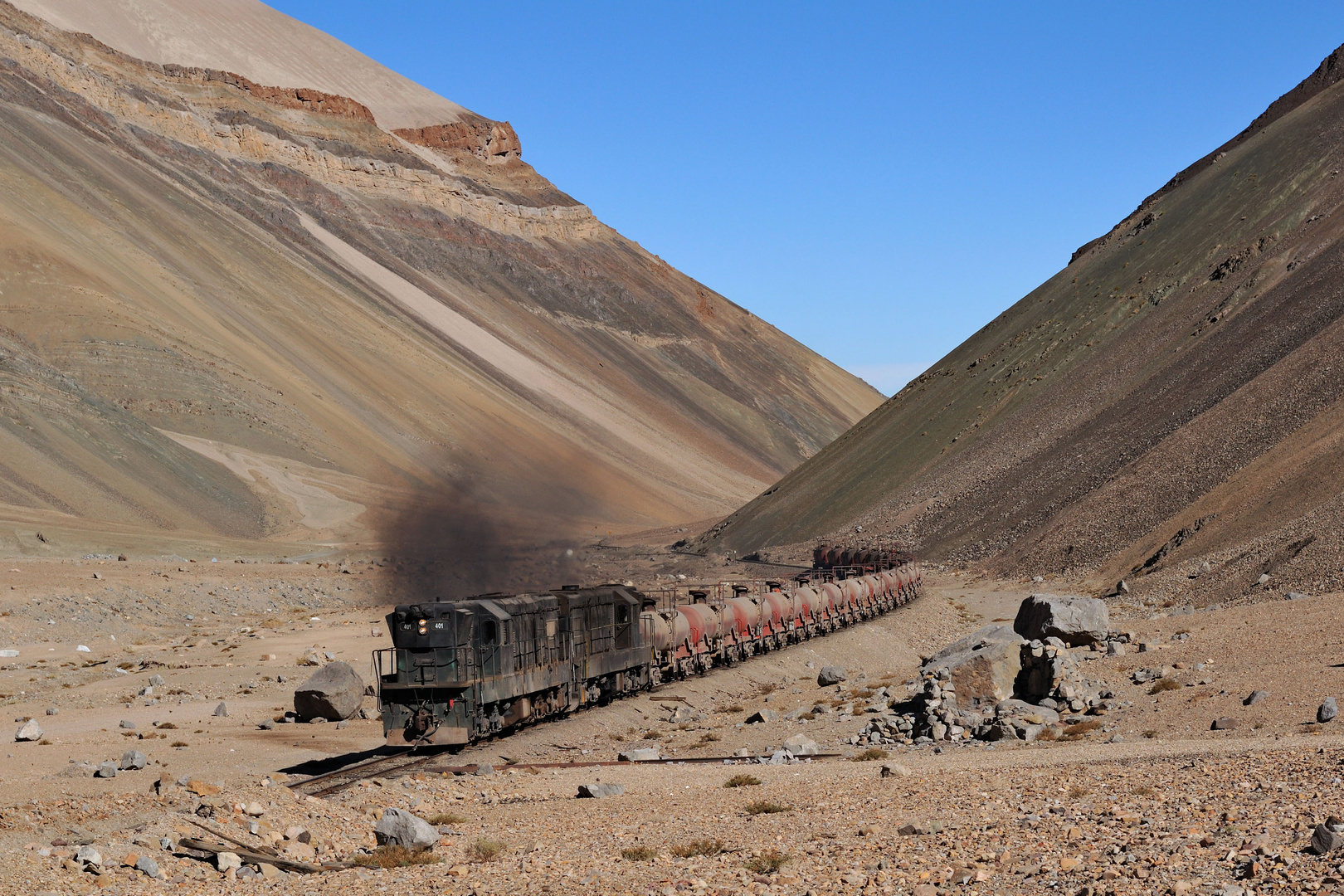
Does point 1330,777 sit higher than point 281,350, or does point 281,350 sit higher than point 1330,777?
point 281,350

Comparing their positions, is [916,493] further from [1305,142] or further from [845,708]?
[845,708]

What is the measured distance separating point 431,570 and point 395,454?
46021 millimetres

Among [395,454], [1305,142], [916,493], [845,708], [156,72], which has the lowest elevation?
[845,708]

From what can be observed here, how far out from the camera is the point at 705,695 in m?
32.8

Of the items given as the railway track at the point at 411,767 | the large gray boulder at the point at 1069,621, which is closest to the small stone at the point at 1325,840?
the railway track at the point at 411,767

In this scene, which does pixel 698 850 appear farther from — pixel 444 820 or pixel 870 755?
pixel 870 755

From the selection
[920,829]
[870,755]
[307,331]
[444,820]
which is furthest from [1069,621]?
[307,331]

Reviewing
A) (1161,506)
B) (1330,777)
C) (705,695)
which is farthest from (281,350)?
(1330,777)

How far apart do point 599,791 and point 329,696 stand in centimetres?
1366

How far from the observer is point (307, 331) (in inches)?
4569

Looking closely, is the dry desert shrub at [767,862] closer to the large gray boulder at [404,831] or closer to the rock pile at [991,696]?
the large gray boulder at [404,831]

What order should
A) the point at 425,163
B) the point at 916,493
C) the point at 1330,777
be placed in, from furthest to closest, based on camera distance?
the point at 425,163 → the point at 916,493 → the point at 1330,777

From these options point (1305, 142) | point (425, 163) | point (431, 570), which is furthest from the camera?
point (425, 163)

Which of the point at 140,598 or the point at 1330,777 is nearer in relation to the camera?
the point at 1330,777
